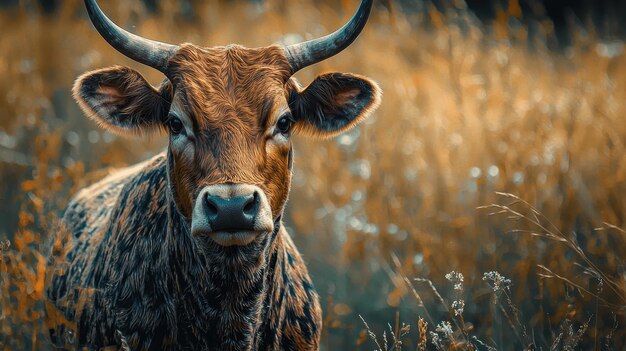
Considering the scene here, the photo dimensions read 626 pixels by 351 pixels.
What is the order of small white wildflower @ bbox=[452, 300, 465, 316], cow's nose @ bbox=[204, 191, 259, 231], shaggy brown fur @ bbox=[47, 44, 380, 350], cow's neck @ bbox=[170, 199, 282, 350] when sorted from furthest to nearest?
cow's neck @ bbox=[170, 199, 282, 350] < shaggy brown fur @ bbox=[47, 44, 380, 350] < small white wildflower @ bbox=[452, 300, 465, 316] < cow's nose @ bbox=[204, 191, 259, 231]

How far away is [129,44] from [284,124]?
2.78ft

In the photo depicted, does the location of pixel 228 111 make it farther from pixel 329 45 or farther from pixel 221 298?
pixel 221 298

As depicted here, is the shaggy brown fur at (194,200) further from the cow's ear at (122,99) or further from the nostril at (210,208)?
the nostril at (210,208)

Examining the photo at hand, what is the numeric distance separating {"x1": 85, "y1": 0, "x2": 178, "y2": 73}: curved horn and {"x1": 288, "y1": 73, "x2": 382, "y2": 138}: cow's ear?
668mm

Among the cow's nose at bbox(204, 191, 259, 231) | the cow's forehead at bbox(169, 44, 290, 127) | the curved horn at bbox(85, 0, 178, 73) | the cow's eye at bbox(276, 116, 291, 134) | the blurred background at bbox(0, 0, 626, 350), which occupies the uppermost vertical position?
the curved horn at bbox(85, 0, 178, 73)

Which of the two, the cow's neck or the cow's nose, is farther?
the cow's neck

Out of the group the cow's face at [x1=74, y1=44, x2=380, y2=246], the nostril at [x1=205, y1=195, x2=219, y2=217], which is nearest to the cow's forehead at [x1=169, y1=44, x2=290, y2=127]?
the cow's face at [x1=74, y1=44, x2=380, y2=246]

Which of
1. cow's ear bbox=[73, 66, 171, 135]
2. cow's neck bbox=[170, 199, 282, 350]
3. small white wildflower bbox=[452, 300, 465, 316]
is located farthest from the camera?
cow's ear bbox=[73, 66, 171, 135]

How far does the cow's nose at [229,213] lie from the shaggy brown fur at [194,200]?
127mm

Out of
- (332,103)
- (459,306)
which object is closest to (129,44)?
(332,103)

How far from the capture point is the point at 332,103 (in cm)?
413

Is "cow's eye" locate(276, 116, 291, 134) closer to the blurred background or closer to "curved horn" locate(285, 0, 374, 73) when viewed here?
"curved horn" locate(285, 0, 374, 73)

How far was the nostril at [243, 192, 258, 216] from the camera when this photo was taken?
3.23 meters

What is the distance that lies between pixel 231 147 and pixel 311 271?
3.27 m
